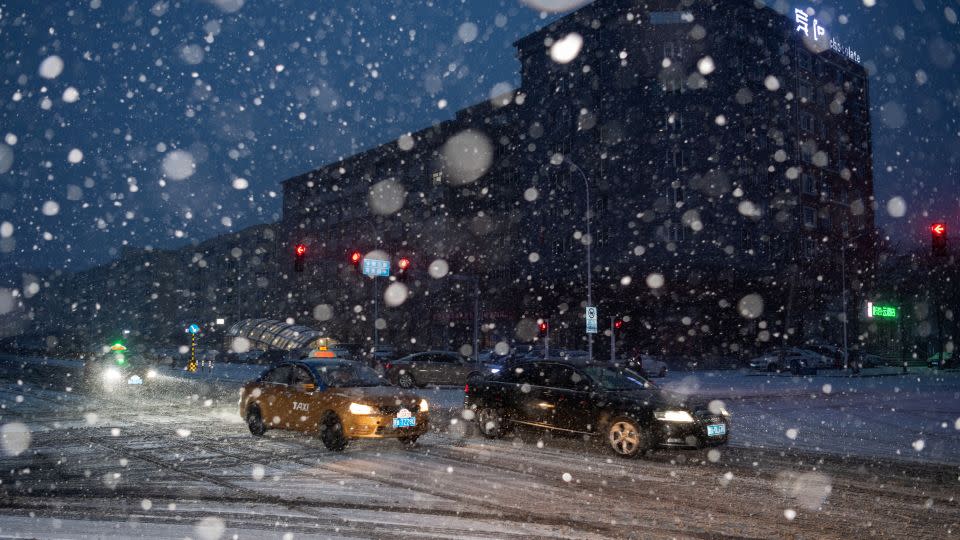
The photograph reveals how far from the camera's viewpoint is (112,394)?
24094 mm

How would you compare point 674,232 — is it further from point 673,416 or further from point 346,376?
point 673,416

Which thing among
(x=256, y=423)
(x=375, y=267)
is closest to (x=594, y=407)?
(x=256, y=423)

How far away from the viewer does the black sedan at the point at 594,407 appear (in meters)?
11.3

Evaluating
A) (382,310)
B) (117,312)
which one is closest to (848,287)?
(382,310)

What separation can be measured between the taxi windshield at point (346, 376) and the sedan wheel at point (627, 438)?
4052 millimetres

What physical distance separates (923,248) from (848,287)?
618 cm

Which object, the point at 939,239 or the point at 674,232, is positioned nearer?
the point at 939,239

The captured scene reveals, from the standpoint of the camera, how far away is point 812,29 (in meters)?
58.8

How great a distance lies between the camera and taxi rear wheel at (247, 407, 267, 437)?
44.6 ft

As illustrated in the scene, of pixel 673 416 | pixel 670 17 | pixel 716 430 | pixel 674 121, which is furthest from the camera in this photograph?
pixel 670 17

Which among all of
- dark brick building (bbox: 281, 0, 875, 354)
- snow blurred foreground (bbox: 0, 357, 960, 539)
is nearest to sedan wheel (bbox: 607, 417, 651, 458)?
snow blurred foreground (bbox: 0, 357, 960, 539)

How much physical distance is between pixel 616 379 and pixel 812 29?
55.5 m

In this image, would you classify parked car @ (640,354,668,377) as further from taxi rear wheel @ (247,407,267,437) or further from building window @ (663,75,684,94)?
taxi rear wheel @ (247,407,267,437)

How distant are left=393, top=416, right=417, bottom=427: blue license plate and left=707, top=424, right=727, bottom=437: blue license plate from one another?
178 inches
